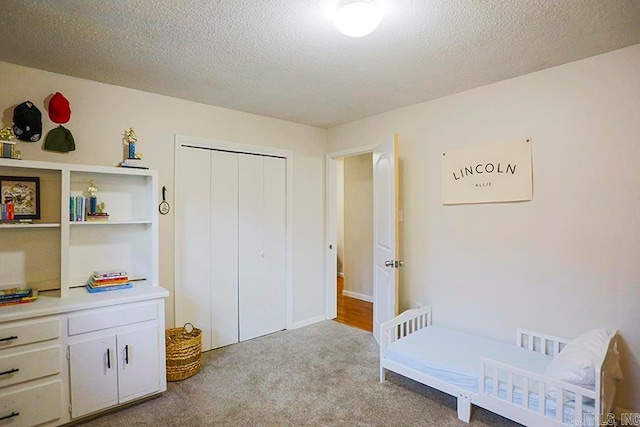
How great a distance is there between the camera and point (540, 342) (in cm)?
240

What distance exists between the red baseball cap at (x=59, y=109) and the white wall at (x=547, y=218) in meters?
2.90

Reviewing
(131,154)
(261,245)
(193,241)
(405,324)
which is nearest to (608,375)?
(405,324)

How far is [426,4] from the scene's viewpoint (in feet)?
5.38

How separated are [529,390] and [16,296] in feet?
10.5

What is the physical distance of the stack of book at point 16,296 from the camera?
6.72 feet

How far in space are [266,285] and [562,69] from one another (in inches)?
126

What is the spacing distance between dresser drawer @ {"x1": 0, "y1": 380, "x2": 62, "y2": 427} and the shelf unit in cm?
56

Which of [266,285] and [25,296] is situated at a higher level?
[25,296]

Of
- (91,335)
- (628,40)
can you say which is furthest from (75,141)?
(628,40)

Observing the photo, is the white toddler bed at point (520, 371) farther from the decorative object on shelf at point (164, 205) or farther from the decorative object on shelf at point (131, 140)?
the decorative object on shelf at point (131, 140)

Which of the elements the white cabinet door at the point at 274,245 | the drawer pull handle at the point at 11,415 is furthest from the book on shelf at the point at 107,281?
the white cabinet door at the point at 274,245

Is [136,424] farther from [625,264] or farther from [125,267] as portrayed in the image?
[625,264]

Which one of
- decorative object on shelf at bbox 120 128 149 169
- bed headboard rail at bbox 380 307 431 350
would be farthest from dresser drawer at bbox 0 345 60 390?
bed headboard rail at bbox 380 307 431 350

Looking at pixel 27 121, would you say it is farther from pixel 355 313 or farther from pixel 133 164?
pixel 355 313
